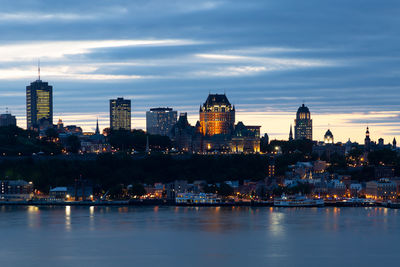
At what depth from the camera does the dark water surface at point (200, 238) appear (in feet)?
218

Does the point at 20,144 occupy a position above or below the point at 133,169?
above

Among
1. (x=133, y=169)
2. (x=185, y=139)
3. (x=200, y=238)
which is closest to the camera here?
(x=200, y=238)

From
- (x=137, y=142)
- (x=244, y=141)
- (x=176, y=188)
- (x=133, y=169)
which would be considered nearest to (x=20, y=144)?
(x=137, y=142)

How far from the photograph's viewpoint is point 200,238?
77.6 metres

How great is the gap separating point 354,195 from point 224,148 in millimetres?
63127

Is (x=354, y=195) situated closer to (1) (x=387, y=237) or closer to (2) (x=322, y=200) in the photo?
(2) (x=322, y=200)

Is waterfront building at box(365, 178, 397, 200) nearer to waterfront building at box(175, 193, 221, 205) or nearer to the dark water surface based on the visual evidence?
waterfront building at box(175, 193, 221, 205)

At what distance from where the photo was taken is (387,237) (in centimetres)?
7794

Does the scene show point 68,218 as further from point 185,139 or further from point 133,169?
point 185,139

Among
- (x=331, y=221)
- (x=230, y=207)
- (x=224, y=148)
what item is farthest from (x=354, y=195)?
(x=224, y=148)

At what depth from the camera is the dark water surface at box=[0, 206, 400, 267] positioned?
66.4 m

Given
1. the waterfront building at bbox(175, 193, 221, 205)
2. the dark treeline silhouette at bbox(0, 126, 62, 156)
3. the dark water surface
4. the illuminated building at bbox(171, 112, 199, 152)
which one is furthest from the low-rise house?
the illuminated building at bbox(171, 112, 199, 152)

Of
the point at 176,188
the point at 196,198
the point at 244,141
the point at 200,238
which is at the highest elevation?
the point at 244,141

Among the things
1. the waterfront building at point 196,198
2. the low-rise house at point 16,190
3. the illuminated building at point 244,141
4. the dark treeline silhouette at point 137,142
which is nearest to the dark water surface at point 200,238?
the waterfront building at point 196,198
